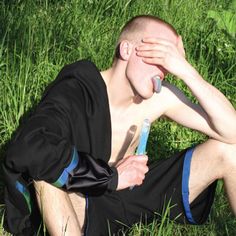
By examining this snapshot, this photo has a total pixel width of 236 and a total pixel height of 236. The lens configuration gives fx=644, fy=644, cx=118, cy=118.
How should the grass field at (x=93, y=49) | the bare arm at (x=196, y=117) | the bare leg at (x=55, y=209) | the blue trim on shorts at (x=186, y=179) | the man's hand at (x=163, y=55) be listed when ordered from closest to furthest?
the bare leg at (x=55, y=209)
the man's hand at (x=163, y=55)
the bare arm at (x=196, y=117)
the blue trim on shorts at (x=186, y=179)
the grass field at (x=93, y=49)

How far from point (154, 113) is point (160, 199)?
1.23 ft

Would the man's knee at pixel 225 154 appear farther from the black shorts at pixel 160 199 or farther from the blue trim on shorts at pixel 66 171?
the blue trim on shorts at pixel 66 171

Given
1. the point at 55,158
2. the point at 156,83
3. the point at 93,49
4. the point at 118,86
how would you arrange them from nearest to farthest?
1. the point at 55,158
2. the point at 156,83
3. the point at 118,86
4. the point at 93,49

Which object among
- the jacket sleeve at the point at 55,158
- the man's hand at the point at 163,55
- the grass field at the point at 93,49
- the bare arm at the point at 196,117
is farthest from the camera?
the grass field at the point at 93,49

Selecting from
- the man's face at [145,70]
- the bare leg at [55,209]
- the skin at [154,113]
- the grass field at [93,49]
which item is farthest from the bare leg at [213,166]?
the bare leg at [55,209]

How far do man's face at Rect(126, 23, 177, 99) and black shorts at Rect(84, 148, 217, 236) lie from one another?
1.22 ft

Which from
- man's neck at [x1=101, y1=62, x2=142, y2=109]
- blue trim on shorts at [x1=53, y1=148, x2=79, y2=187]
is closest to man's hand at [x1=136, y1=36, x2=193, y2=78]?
man's neck at [x1=101, y1=62, x2=142, y2=109]

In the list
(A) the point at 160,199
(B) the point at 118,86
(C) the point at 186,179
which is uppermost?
(B) the point at 118,86

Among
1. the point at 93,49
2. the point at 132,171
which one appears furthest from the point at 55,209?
the point at 93,49

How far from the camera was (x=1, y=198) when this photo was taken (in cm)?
295

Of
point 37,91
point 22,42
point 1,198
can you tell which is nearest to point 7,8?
point 22,42

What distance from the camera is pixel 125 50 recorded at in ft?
8.52

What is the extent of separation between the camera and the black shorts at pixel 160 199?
2738mm

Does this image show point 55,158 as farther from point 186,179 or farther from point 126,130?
point 186,179
